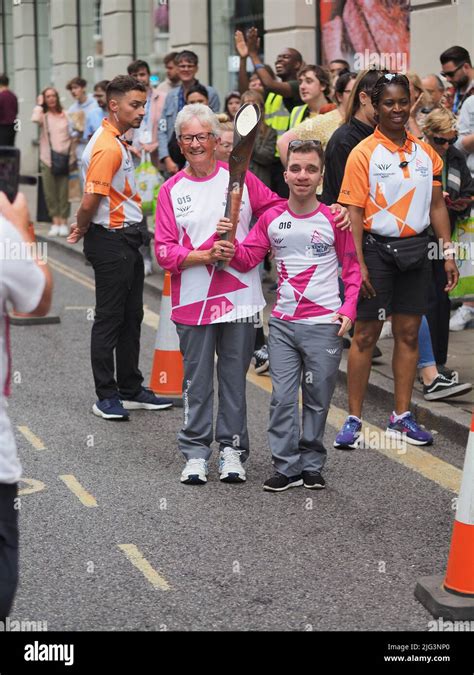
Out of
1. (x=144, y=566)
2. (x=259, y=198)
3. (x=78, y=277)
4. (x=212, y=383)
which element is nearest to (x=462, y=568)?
(x=144, y=566)

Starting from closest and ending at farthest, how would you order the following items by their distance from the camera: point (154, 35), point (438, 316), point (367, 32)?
1. point (438, 316)
2. point (367, 32)
3. point (154, 35)

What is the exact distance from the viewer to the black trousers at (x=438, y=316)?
8539 millimetres

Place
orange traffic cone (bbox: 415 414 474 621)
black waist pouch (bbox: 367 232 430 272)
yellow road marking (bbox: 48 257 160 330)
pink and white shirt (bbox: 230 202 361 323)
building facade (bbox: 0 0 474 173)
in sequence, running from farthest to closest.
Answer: building facade (bbox: 0 0 474 173) → yellow road marking (bbox: 48 257 160 330) → black waist pouch (bbox: 367 232 430 272) → pink and white shirt (bbox: 230 202 361 323) → orange traffic cone (bbox: 415 414 474 621)

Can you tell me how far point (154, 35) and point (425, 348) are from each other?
16.4 metres

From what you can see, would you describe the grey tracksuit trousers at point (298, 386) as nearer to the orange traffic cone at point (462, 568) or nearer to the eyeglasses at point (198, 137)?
the eyeglasses at point (198, 137)

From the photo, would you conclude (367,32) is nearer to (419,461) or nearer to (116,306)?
(116,306)

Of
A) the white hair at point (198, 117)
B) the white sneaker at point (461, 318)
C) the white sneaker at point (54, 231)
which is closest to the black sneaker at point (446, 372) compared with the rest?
the white sneaker at point (461, 318)

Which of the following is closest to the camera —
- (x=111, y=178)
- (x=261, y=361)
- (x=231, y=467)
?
(x=231, y=467)

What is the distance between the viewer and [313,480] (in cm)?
641

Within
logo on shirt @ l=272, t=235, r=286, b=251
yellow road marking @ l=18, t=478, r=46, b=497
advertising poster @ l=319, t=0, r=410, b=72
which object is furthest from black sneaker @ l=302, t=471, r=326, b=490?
advertising poster @ l=319, t=0, r=410, b=72

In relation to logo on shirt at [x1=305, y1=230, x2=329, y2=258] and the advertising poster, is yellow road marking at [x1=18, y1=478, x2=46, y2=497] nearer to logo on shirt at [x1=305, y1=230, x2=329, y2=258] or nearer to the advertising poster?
logo on shirt at [x1=305, y1=230, x2=329, y2=258]

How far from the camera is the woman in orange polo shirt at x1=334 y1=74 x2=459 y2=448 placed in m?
6.94

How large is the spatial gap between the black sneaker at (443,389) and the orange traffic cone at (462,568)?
10.5 ft

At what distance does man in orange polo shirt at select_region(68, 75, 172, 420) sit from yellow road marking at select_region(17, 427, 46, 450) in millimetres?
545
